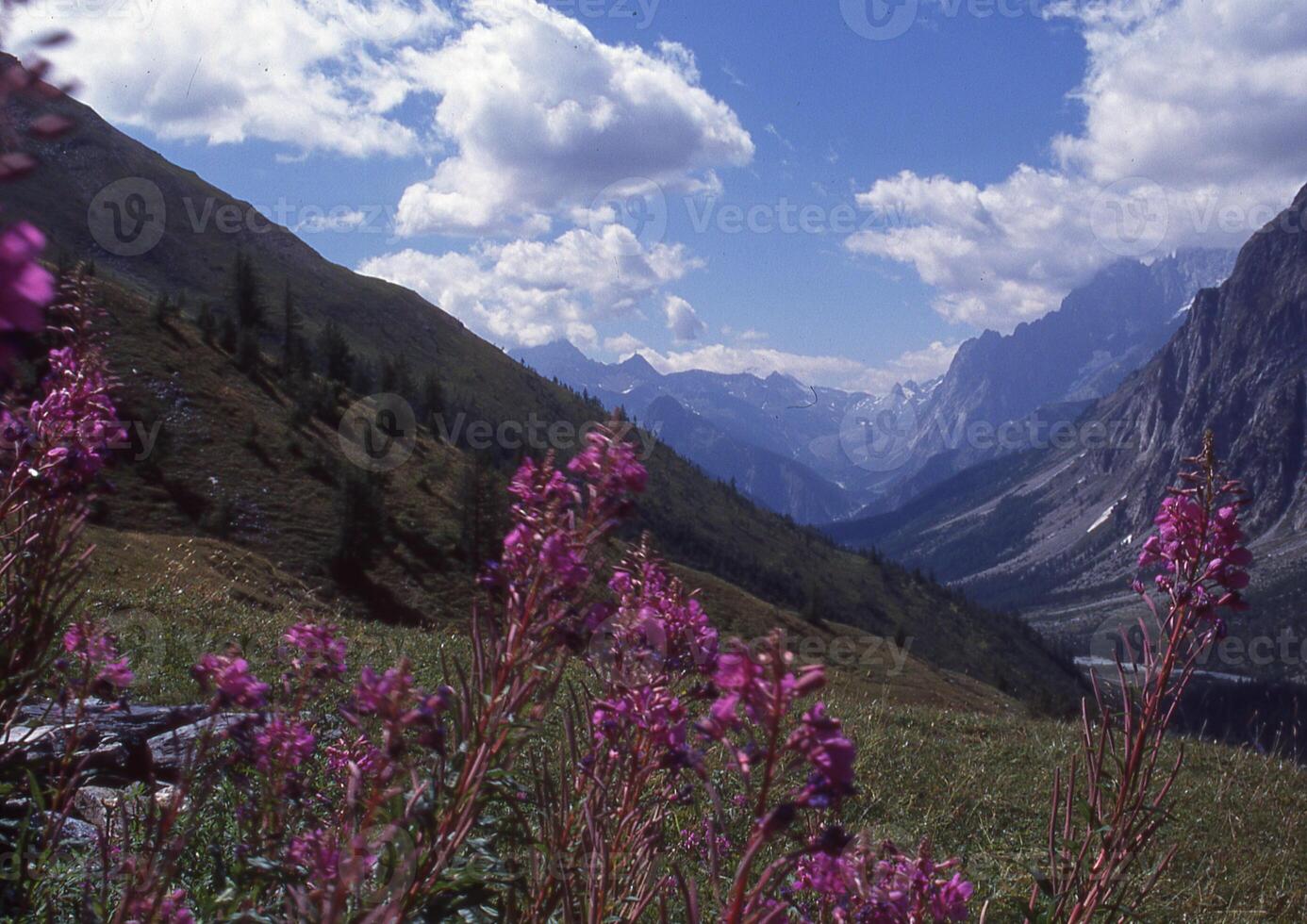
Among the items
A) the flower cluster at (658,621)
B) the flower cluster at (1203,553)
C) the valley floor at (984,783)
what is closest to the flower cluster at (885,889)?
the valley floor at (984,783)

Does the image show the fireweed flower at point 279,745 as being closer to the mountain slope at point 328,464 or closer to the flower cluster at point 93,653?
the flower cluster at point 93,653

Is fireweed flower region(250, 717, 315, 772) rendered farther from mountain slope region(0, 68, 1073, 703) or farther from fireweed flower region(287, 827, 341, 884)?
mountain slope region(0, 68, 1073, 703)

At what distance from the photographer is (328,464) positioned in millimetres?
54000

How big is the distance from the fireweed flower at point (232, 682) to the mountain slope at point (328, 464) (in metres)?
9.15

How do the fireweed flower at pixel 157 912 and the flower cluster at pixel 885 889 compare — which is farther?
the flower cluster at pixel 885 889

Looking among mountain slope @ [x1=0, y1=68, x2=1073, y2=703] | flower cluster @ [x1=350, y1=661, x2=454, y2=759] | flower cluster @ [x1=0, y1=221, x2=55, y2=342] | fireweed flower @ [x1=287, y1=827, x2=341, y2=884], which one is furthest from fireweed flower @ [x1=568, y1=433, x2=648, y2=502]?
mountain slope @ [x1=0, y1=68, x2=1073, y2=703]

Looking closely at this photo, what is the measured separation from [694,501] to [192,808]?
459 ft

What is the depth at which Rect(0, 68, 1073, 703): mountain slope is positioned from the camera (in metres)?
46.5

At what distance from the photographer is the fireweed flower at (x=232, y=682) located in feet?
9.05

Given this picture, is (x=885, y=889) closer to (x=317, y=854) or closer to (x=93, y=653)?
(x=317, y=854)

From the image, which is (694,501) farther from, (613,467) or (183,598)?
(613,467)

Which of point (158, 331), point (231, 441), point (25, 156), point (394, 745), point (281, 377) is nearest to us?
point (25, 156)

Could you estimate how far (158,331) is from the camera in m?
54.7

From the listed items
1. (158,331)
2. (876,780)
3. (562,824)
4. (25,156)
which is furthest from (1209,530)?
(158,331)
